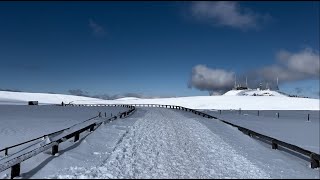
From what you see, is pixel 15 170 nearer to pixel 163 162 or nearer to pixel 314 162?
pixel 163 162

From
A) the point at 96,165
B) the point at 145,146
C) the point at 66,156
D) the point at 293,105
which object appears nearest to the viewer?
the point at 96,165

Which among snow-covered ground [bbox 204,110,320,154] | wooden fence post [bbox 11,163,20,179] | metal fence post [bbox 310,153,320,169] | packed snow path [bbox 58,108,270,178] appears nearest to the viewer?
wooden fence post [bbox 11,163,20,179]

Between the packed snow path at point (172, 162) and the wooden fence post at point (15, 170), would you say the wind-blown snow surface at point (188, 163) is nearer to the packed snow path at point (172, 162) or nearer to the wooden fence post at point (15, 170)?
the packed snow path at point (172, 162)

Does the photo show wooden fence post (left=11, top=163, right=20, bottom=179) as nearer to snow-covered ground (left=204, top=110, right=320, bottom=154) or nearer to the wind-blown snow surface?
the wind-blown snow surface

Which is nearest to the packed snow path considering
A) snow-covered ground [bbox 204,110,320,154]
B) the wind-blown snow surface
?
the wind-blown snow surface

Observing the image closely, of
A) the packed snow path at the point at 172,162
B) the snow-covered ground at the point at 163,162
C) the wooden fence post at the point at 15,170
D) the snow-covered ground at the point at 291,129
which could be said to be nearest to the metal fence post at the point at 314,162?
the snow-covered ground at the point at 163,162

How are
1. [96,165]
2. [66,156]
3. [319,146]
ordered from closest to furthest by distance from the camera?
[96,165] → [66,156] → [319,146]

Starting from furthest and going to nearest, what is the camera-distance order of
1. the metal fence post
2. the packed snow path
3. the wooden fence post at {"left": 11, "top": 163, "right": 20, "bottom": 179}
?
the metal fence post < the packed snow path < the wooden fence post at {"left": 11, "top": 163, "right": 20, "bottom": 179}

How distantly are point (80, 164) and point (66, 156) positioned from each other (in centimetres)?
133

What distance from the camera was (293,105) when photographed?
363 feet

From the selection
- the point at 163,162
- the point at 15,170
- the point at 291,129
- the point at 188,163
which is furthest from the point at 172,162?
the point at 291,129

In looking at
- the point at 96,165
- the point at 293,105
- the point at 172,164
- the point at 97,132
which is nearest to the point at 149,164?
the point at 172,164

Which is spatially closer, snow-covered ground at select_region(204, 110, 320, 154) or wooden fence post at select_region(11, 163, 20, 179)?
wooden fence post at select_region(11, 163, 20, 179)

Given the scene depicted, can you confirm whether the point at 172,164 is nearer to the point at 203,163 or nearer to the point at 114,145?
the point at 203,163
